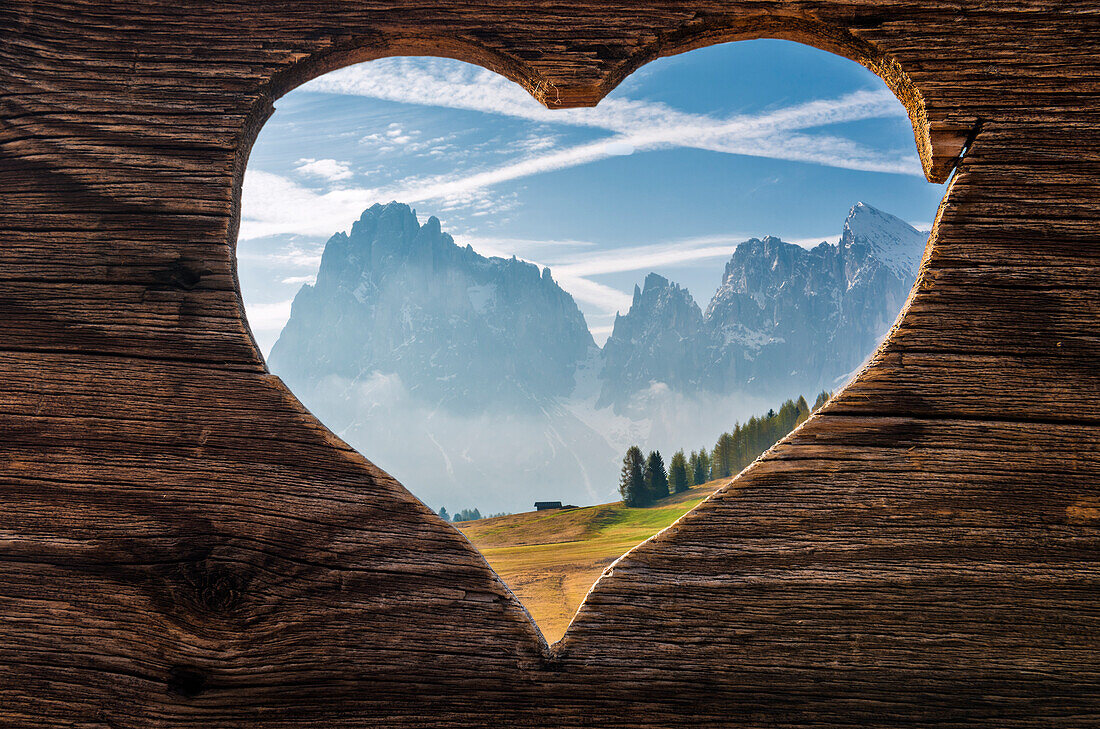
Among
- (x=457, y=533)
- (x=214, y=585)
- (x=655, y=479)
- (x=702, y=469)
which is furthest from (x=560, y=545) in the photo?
(x=702, y=469)

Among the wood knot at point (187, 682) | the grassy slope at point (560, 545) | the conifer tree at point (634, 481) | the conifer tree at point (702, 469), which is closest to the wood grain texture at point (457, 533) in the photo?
the wood knot at point (187, 682)

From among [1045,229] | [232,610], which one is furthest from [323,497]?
[1045,229]

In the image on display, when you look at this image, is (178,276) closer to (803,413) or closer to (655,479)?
(803,413)

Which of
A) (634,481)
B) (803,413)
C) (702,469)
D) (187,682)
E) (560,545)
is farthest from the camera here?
(702,469)

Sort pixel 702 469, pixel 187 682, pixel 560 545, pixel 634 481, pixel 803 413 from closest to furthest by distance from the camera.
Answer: pixel 187 682 → pixel 803 413 → pixel 560 545 → pixel 634 481 → pixel 702 469

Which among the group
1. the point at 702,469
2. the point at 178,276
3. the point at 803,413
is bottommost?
the point at 702,469

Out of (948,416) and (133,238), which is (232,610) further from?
(948,416)

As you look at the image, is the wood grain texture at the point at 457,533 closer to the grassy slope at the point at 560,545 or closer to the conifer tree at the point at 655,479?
the grassy slope at the point at 560,545
